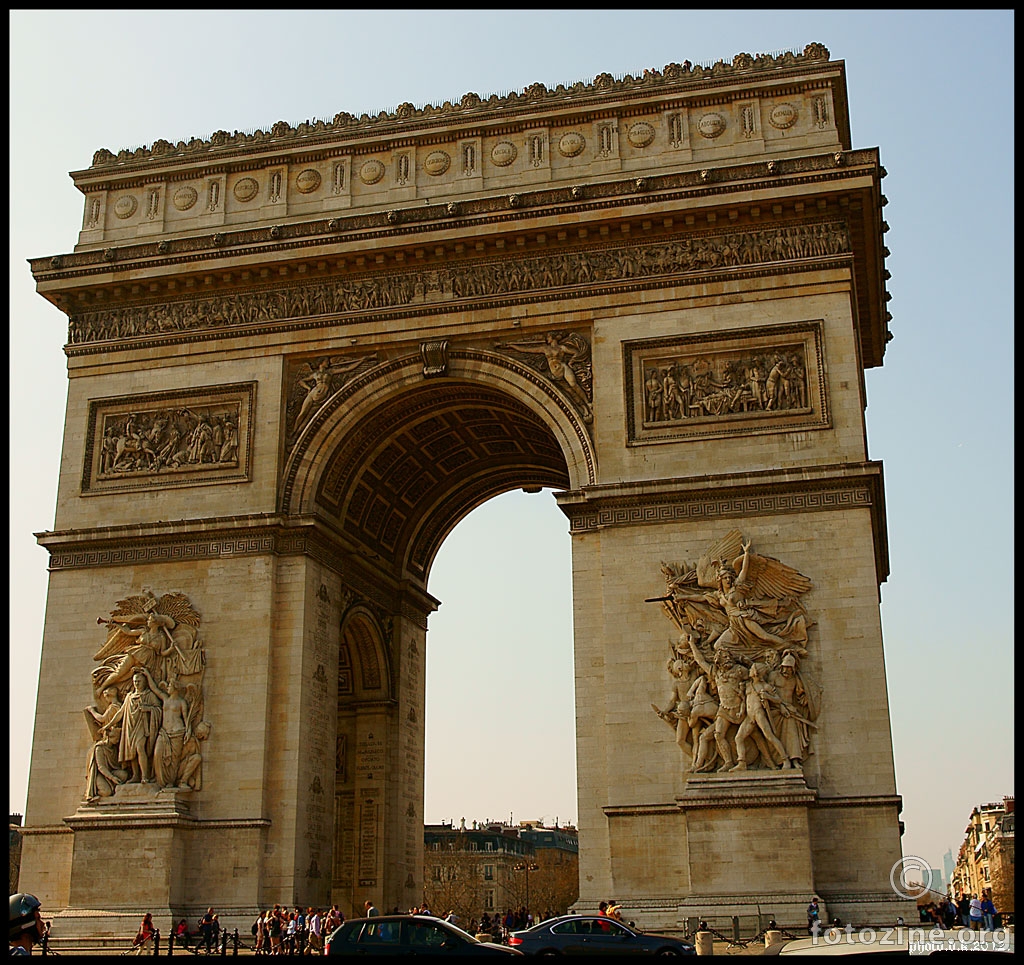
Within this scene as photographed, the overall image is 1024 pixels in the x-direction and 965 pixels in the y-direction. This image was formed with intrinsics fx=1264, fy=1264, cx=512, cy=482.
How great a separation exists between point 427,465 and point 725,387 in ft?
28.4

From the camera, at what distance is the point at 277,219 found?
28.1 metres

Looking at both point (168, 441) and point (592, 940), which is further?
point (168, 441)

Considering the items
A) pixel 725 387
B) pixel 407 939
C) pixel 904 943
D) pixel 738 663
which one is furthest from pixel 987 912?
pixel 407 939

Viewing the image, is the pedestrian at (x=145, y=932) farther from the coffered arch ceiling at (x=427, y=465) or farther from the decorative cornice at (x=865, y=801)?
the decorative cornice at (x=865, y=801)

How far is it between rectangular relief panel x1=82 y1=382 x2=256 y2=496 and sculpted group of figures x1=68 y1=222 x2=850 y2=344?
5.33 feet

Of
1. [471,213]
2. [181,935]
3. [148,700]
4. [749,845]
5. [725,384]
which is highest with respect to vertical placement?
[471,213]

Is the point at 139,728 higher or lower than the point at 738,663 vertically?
lower

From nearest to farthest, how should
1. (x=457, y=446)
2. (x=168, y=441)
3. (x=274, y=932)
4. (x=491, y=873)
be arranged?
A: (x=274, y=932), (x=168, y=441), (x=457, y=446), (x=491, y=873)

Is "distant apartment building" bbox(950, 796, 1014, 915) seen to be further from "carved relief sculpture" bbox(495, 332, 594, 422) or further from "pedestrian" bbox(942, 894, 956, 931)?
"carved relief sculpture" bbox(495, 332, 594, 422)

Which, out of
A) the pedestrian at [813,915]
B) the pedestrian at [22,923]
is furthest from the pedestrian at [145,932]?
the pedestrian at [22,923]

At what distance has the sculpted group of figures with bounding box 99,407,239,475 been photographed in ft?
87.9

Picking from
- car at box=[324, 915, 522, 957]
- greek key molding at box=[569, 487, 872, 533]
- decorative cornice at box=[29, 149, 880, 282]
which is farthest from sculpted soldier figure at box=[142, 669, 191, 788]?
decorative cornice at box=[29, 149, 880, 282]

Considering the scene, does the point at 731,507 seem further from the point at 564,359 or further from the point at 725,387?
the point at 564,359

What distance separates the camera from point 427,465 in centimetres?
3056
